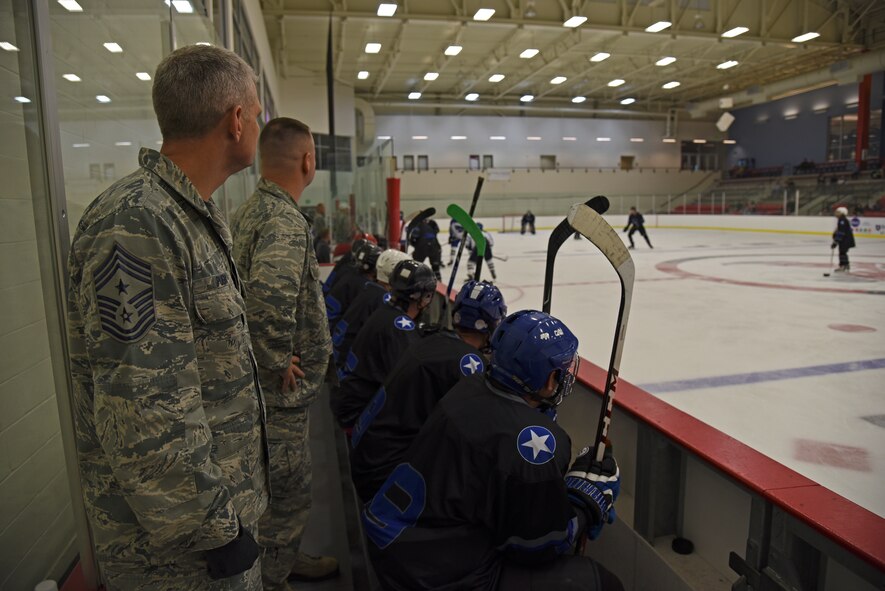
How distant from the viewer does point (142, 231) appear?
992mm

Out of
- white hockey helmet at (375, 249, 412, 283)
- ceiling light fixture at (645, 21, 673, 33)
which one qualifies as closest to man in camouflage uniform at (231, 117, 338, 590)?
white hockey helmet at (375, 249, 412, 283)

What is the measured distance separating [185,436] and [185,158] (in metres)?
0.56

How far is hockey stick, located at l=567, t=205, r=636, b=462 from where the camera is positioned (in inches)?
80.7

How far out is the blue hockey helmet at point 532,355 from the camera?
5.29ft

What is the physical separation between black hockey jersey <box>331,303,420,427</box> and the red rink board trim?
1.08 m

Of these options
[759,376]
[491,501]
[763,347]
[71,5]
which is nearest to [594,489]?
[491,501]

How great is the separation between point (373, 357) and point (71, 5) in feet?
5.95

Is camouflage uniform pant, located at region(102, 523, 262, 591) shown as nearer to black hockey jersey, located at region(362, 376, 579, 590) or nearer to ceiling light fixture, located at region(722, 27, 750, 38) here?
black hockey jersey, located at region(362, 376, 579, 590)

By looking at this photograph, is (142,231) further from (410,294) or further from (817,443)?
(817,443)

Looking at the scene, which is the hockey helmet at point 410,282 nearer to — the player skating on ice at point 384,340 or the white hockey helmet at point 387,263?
the player skating on ice at point 384,340

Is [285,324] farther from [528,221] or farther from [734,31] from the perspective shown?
[528,221]

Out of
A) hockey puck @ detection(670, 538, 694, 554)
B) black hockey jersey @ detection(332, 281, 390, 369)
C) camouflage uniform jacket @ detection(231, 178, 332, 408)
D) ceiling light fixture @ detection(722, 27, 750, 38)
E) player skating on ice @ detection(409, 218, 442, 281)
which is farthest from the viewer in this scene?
ceiling light fixture @ detection(722, 27, 750, 38)

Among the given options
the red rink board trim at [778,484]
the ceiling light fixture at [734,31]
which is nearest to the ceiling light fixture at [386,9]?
the ceiling light fixture at [734,31]

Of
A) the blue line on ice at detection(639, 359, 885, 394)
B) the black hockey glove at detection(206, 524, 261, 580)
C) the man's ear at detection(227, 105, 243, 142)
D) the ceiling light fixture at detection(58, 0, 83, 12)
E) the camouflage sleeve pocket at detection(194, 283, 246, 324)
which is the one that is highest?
the ceiling light fixture at detection(58, 0, 83, 12)
